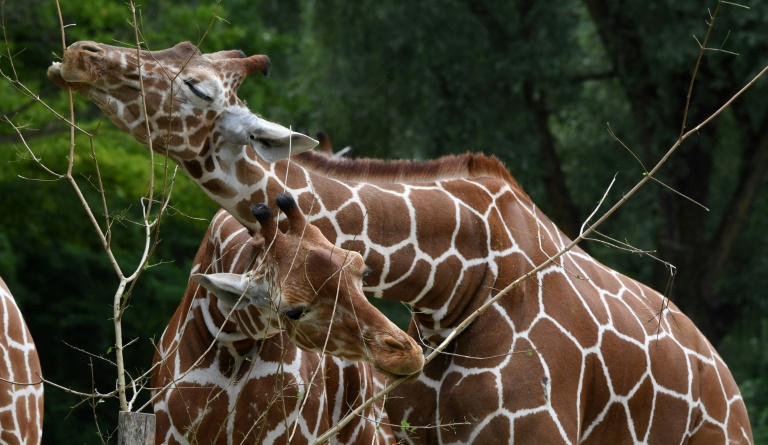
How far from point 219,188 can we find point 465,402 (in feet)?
4.58

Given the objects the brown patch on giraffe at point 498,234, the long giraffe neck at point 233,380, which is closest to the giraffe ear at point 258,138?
the long giraffe neck at point 233,380

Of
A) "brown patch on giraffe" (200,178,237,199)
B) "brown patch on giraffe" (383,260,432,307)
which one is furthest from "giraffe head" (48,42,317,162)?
"brown patch on giraffe" (383,260,432,307)

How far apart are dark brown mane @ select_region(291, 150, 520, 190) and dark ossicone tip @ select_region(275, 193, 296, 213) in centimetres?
66

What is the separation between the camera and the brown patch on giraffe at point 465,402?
512 cm

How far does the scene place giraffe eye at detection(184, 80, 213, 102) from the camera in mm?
4734

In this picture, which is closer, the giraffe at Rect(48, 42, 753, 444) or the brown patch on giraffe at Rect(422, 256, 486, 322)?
the giraffe at Rect(48, 42, 753, 444)

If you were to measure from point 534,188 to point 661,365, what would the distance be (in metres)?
8.59

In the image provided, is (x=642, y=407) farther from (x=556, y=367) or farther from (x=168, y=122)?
(x=168, y=122)

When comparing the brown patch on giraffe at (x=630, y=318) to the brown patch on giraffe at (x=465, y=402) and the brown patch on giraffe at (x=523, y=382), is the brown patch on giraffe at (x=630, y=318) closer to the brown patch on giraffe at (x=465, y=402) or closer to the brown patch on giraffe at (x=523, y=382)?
the brown patch on giraffe at (x=523, y=382)

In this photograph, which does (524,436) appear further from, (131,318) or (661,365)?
(131,318)

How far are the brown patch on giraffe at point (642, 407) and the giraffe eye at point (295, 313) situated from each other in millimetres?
1786

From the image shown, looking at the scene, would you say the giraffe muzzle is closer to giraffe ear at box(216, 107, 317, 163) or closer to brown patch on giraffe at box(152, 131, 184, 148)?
giraffe ear at box(216, 107, 317, 163)

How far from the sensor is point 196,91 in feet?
15.5

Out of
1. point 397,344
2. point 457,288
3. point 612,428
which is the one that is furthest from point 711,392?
point 397,344
